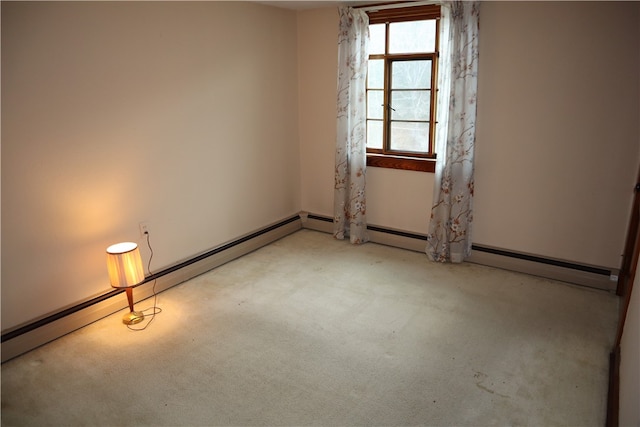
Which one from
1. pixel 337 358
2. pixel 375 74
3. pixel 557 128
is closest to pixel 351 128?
pixel 375 74

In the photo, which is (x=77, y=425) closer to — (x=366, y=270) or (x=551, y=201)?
(x=366, y=270)

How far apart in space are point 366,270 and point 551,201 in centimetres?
167

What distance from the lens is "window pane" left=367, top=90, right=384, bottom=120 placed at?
4551 millimetres

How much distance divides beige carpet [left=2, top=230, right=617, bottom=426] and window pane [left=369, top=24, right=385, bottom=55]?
2.18 meters

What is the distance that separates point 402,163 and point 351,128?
0.62 metres

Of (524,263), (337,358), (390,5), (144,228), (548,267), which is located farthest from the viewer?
(390,5)

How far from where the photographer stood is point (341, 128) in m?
4.66

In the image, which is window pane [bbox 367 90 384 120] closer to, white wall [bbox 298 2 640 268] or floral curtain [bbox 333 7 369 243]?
floral curtain [bbox 333 7 369 243]

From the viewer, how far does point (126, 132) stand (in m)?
3.37

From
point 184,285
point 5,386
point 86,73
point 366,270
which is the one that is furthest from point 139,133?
point 366,270

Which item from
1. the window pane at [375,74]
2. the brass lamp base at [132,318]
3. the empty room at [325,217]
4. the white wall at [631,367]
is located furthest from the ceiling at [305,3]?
the white wall at [631,367]

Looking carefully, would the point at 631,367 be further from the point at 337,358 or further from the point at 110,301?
the point at 110,301

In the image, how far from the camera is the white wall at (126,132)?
9.23 ft

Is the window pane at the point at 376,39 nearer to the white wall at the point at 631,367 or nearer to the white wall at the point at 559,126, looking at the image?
the white wall at the point at 559,126
